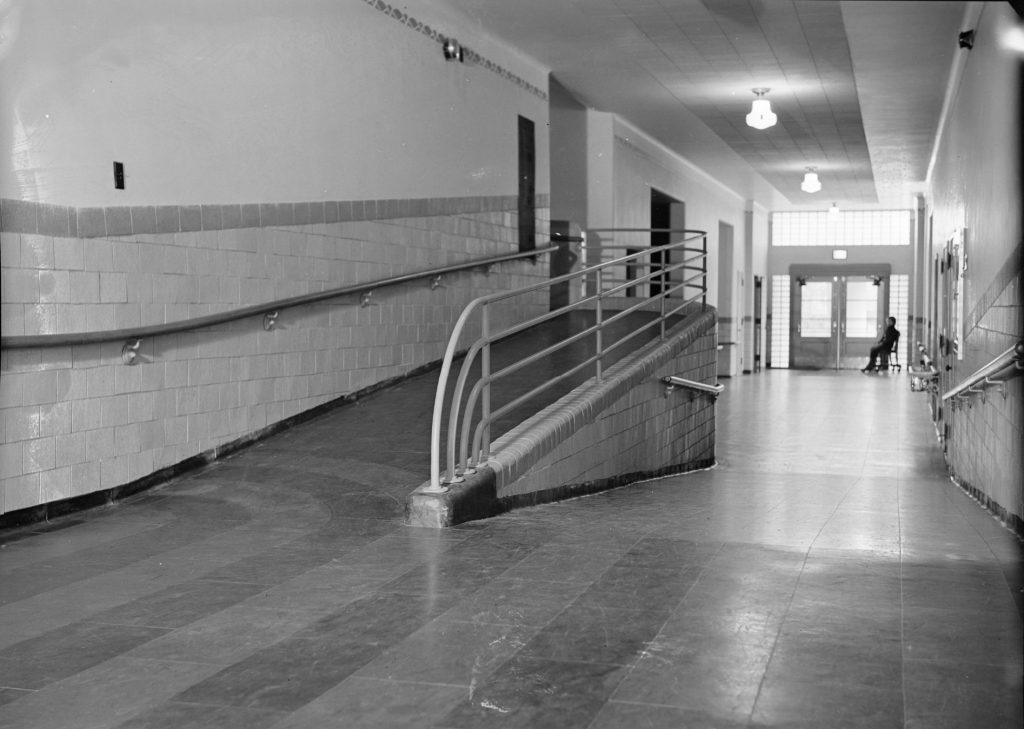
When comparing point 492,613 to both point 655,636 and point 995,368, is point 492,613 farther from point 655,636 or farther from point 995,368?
point 995,368

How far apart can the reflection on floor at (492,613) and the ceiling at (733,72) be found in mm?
1897

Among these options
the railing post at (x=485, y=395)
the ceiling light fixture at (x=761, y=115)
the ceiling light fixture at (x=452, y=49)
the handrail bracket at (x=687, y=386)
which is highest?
the ceiling light fixture at (x=452, y=49)

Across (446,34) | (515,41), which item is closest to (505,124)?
(515,41)

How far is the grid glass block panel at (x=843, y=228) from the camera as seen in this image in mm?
24062

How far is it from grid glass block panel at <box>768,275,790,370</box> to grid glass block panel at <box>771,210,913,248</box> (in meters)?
1.04

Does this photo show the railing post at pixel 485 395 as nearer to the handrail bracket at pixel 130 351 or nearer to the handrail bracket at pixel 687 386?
the handrail bracket at pixel 130 351

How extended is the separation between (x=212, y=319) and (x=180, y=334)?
20 centimetres

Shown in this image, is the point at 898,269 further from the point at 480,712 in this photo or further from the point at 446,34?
the point at 480,712

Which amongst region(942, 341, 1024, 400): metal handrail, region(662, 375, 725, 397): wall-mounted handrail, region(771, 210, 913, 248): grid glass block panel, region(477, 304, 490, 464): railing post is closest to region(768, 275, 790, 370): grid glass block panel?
region(771, 210, 913, 248): grid glass block panel

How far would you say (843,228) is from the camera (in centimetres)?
2459

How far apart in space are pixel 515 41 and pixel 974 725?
8860mm

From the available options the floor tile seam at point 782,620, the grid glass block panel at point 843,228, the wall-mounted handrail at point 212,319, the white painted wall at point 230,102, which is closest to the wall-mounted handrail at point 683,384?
the wall-mounted handrail at point 212,319

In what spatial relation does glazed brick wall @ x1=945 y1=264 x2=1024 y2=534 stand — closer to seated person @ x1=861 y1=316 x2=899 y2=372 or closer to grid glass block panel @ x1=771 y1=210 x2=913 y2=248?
seated person @ x1=861 y1=316 x2=899 y2=372

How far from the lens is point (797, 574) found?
3.65m
